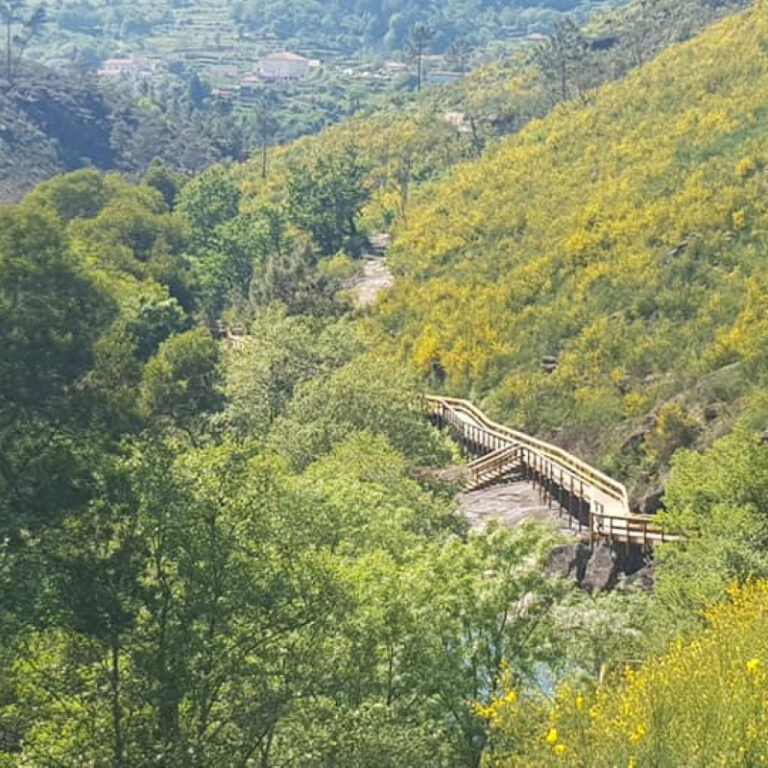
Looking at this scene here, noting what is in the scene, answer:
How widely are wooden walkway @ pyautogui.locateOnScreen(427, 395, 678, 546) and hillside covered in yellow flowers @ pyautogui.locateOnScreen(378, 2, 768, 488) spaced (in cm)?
198

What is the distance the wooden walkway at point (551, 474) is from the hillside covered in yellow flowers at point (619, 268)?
198 cm

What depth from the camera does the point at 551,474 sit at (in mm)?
47781

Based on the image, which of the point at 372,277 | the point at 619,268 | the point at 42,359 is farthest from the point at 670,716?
the point at 372,277

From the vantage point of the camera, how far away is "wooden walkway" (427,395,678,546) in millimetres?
39625

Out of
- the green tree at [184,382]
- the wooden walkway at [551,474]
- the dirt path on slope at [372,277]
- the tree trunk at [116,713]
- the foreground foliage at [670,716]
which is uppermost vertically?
the dirt path on slope at [372,277]

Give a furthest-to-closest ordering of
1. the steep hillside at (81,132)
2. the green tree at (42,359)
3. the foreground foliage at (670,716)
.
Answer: the steep hillside at (81,132) < the green tree at (42,359) < the foreground foliage at (670,716)

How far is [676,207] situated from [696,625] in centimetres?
4500

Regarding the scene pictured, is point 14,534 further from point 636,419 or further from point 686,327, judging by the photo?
point 686,327

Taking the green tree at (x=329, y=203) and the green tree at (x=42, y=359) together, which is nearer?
the green tree at (x=42, y=359)

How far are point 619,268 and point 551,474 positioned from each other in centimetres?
1966

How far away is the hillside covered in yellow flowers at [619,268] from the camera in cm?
5222

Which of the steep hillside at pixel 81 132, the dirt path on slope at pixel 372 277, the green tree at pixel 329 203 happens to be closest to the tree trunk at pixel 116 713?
the dirt path on slope at pixel 372 277

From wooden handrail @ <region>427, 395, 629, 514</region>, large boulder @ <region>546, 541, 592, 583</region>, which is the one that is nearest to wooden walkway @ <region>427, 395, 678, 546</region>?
wooden handrail @ <region>427, 395, 629, 514</region>

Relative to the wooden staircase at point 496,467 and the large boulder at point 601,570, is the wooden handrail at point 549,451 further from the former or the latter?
the large boulder at point 601,570
